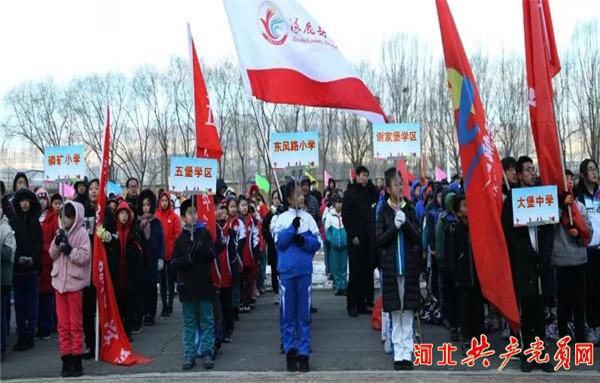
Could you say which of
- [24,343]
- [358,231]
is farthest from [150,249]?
[358,231]

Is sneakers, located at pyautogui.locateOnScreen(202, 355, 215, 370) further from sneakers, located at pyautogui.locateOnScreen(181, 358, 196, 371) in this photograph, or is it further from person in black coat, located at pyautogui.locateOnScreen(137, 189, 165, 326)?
person in black coat, located at pyautogui.locateOnScreen(137, 189, 165, 326)

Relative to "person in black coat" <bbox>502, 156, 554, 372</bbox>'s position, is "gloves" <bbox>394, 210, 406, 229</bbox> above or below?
above

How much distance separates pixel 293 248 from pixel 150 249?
3341mm

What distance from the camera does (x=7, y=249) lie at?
723 centimetres

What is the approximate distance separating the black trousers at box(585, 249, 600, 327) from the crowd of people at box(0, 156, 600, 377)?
0.01 metres

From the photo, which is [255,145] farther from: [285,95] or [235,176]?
[285,95]

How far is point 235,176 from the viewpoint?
147ft

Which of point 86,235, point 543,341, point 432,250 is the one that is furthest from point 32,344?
point 543,341

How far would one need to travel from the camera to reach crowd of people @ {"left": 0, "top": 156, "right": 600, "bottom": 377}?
648 cm

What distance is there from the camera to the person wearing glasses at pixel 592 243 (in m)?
7.25

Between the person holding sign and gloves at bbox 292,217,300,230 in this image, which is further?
the person holding sign

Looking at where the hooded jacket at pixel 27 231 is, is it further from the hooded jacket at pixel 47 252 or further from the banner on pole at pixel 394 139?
the banner on pole at pixel 394 139

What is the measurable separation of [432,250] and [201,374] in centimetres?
402

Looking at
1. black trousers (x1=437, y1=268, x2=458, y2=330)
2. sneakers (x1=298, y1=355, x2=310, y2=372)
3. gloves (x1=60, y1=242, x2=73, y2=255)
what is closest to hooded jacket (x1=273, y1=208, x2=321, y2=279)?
sneakers (x1=298, y1=355, x2=310, y2=372)
